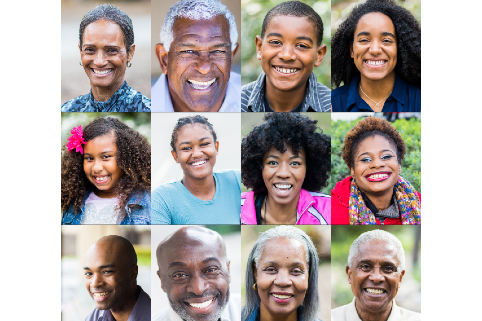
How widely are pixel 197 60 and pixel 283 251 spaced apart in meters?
1.82

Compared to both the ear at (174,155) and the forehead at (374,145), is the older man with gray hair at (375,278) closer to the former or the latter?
the forehead at (374,145)

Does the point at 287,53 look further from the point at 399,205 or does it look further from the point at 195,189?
the point at 399,205

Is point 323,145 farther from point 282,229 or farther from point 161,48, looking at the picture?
point 161,48

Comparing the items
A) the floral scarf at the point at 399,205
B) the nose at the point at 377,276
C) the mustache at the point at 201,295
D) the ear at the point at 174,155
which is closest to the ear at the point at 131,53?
the ear at the point at 174,155

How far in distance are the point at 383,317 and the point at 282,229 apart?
3.83ft

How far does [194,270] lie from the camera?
388 cm

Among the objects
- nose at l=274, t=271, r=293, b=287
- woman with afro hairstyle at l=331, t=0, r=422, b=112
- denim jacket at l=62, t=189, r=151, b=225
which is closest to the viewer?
nose at l=274, t=271, r=293, b=287

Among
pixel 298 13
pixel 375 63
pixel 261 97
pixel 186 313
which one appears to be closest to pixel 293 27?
pixel 298 13

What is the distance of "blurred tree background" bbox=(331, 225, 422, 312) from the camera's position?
4.00m

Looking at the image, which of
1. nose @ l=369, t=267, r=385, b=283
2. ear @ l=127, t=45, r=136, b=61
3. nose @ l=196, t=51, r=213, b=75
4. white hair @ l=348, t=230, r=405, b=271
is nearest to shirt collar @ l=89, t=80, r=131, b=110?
ear @ l=127, t=45, r=136, b=61

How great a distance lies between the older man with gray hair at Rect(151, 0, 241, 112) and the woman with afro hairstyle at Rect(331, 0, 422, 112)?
930mm

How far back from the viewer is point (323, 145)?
3994 millimetres

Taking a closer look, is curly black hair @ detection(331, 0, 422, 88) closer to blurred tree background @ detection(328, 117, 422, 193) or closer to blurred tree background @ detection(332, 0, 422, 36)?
blurred tree background @ detection(332, 0, 422, 36)

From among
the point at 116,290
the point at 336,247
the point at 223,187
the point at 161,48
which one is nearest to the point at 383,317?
the point at 336,247
